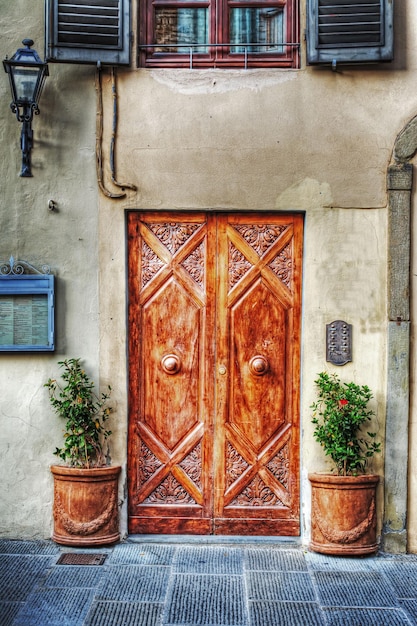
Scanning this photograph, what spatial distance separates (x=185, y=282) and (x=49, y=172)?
1.32 metres

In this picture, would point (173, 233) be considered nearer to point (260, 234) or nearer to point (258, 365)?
point (260, 234)

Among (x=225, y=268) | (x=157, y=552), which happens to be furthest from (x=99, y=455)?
(x=225, y=268)

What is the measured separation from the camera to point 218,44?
222 inches

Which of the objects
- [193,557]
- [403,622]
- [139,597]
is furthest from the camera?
[193,557]

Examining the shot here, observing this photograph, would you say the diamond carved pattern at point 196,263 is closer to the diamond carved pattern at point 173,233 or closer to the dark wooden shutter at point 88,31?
the diamond carved pattern at point 173,233

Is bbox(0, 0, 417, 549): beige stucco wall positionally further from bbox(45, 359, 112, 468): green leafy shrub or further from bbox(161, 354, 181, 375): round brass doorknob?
bbox(161, 354, 181, 375): round brass doorknob

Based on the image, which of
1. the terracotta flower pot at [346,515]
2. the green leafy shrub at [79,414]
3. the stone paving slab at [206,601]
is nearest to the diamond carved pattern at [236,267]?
the green leafy shrub at [79,414]

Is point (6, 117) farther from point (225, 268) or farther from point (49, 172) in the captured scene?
point (225, 268)

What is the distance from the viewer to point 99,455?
5660 mm

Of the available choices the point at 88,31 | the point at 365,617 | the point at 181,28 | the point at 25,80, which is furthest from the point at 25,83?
the point at 365,617

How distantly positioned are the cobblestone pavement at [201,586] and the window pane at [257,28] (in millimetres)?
3765

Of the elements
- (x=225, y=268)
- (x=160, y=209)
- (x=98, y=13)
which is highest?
(x=98, y=13)

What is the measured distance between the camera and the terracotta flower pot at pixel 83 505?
217 inches

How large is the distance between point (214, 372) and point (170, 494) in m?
1.00
